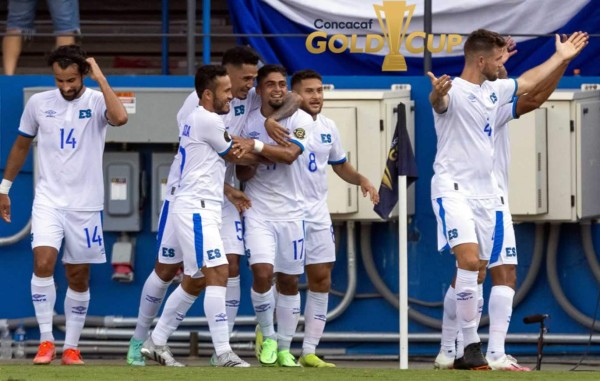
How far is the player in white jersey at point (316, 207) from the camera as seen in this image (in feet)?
39.7

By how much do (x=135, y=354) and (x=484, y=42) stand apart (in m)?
3.30

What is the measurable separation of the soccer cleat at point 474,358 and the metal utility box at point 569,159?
2.27m

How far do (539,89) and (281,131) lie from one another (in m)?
1.82

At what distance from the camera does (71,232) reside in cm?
1195

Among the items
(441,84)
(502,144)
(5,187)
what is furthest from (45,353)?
(502,144)

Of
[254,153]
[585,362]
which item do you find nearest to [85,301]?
[254,153]

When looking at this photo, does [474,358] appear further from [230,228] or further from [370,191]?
[230,228]

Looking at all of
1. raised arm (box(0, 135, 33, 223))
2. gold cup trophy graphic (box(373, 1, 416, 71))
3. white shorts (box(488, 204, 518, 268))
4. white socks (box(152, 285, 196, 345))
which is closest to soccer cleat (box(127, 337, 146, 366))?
white socks (box(152, 285, 196, 345))

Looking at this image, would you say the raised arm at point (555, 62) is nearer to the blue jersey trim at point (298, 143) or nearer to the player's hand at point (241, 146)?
the blue jersey trim at point (298, 143)

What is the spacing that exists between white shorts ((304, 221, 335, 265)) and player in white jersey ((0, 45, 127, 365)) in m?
1.49

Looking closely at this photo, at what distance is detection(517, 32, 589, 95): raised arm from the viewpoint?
1136 centimetres

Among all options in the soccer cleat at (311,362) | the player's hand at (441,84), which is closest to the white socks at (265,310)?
the soccer cleat at (311,362)

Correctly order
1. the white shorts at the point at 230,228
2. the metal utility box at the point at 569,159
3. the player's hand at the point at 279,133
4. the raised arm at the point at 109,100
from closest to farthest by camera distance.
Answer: the player's hand at the point at 279,133 → the raised arm at the point at 109,100 → the white shorts at the point at 230,228 → the metal utility box at the point at 569,159

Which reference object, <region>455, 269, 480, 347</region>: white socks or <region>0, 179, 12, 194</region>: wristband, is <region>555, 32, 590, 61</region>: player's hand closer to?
<region>455, 269, 480, 347</region>: white socks
